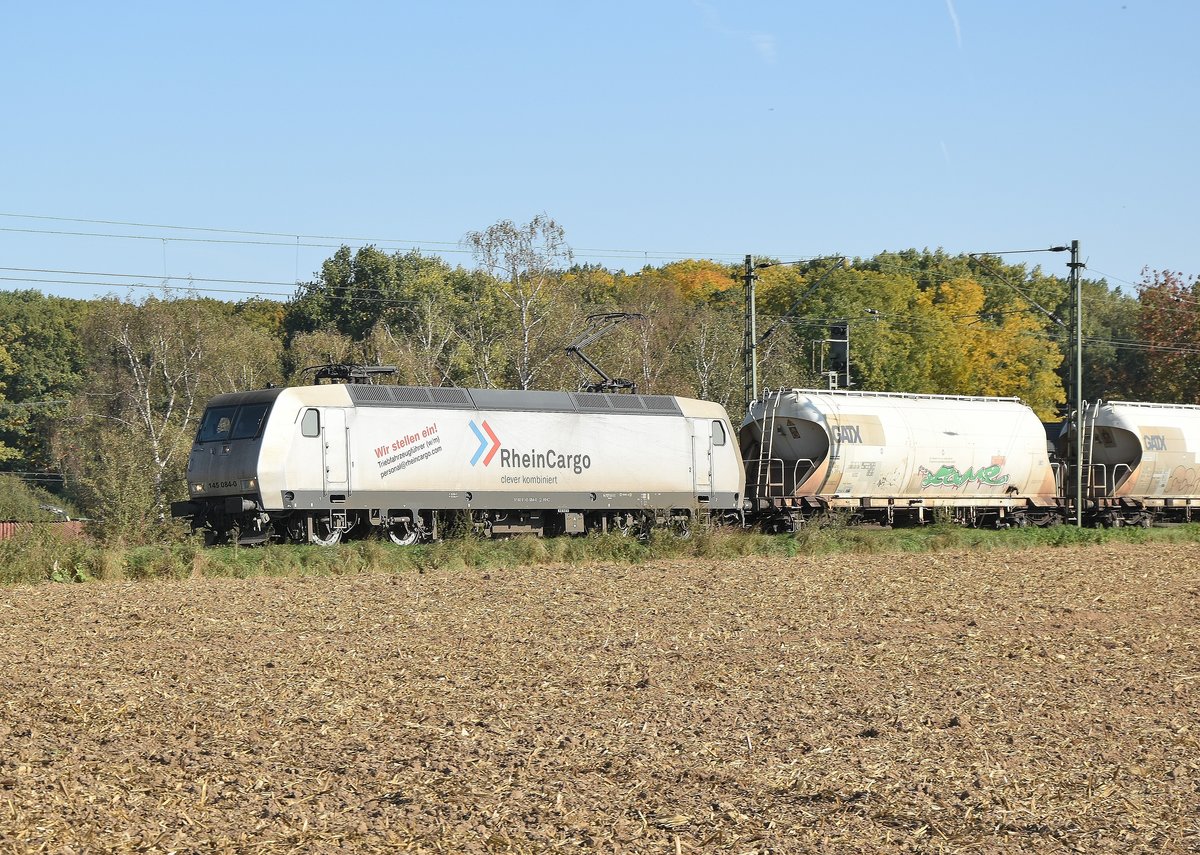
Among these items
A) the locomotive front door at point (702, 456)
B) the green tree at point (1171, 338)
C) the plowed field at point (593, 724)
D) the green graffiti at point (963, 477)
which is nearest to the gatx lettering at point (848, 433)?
the green graffiti at point (963, 477)

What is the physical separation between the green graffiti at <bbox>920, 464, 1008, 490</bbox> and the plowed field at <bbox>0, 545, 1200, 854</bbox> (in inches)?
658

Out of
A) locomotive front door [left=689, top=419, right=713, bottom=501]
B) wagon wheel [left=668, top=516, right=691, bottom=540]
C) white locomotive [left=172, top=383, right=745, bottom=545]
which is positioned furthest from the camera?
locomotive front door [left=689, top=419, right=713, bottom=501]

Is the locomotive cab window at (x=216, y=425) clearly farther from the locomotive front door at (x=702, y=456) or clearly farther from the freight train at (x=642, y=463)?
the locomotive front door at (x=702, y=456)

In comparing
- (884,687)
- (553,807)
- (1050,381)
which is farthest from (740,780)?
(1050,381)

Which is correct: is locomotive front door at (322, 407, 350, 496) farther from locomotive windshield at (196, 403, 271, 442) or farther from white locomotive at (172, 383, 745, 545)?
locomotive windshield at (196, 403, 271, 442)

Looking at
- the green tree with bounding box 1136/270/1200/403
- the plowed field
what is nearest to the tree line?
the green tree with bounding box 1136/270/1200/403

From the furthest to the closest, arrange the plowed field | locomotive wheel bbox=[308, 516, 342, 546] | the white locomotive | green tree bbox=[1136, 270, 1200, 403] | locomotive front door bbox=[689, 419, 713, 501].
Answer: green tree bbox=[1136, 270, 1200, 403]
locomotive front door bbox=[689, 419, 713, 501]
locomotive wheel bbox=[308, 516, 342, 546]
the white locomotive
the plowed field

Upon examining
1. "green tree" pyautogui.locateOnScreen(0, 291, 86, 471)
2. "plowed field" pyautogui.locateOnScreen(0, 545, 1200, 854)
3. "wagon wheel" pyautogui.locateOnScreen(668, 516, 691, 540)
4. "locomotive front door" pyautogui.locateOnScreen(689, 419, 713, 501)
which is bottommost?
"plowed field" pyautogui.locateOnScreen(0, 545, 1200, 854)

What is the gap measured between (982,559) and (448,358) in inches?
1474

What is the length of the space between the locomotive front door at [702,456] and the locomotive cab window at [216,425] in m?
11.2

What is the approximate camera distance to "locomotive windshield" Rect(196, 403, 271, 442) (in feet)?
89.8

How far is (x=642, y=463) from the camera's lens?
106ft

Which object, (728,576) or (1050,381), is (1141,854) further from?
(1050,381)

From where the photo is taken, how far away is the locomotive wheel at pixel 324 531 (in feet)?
91.7
